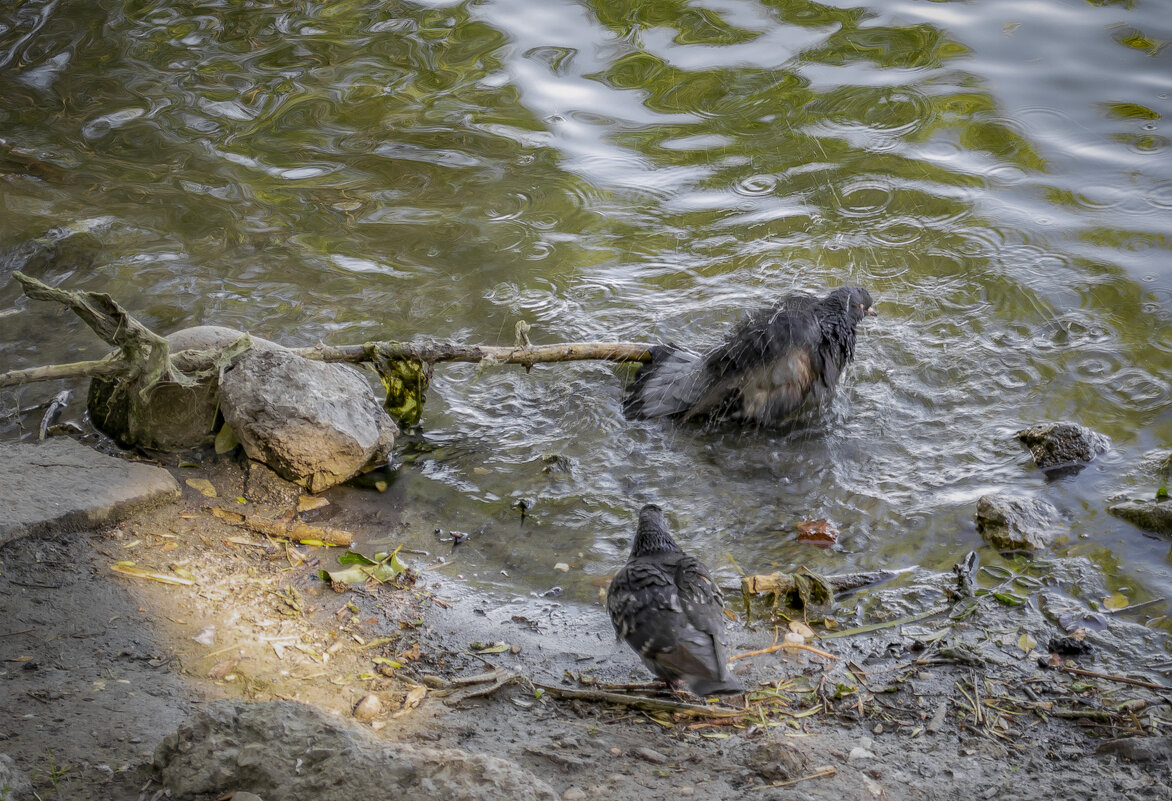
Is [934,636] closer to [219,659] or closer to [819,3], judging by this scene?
[219,659]

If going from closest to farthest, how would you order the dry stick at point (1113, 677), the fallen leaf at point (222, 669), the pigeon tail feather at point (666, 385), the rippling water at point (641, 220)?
the fallen leaf at point (222, 669) → the dry stick at point (1113, 677) → the rippling water at point (641, 220) → the pigeon tail feather at point (666, 385)

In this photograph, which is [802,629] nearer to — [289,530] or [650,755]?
[650,755]

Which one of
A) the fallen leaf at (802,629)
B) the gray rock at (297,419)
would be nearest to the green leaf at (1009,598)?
the fallen leaf at (802,629)

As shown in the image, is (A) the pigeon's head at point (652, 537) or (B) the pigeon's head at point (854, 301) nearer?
(A) the pigeon's head at point (652, 537)

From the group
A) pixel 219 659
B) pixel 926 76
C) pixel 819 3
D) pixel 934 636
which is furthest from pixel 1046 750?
pixel 819 3

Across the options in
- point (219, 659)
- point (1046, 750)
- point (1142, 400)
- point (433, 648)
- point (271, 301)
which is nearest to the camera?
point (1046, 750)

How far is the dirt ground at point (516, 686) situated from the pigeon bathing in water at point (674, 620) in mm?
210

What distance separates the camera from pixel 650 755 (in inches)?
125

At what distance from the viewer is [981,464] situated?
17.3ft

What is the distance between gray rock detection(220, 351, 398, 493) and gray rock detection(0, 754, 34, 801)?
2.39 meters

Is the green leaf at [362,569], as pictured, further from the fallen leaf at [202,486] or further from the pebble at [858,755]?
the pebble at [858,755]

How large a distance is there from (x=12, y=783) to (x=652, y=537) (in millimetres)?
2541

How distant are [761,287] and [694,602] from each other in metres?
3.82

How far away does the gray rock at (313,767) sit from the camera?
2.59 meters
